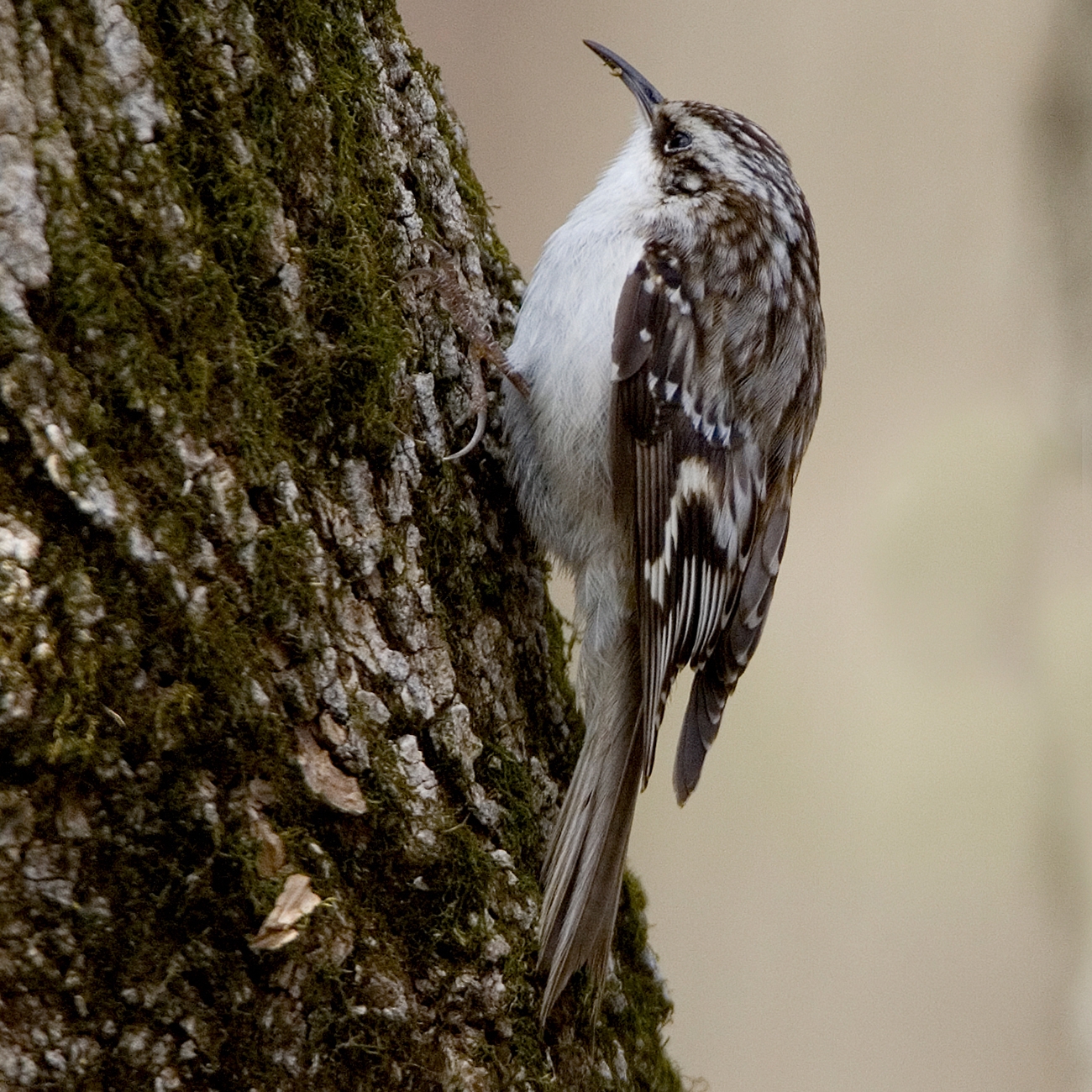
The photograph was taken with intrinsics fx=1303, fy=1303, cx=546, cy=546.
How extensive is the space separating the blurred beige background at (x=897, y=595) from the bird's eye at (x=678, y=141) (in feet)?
3.57

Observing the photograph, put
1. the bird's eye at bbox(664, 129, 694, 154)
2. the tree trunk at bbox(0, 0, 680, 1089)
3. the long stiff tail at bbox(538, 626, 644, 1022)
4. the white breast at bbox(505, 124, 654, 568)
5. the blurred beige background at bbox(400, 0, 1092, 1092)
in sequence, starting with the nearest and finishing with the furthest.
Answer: the tree trunk at bbox(0, 0, 680, 1089) → the long stiff tail at bbox(538, 626, 644, 1022) → the white breast at bbox(505, 124, 654, 568) → the bird's eye at bbox(664, 129, 694, 154) → the blurred beige background at bbox(400, 0, 1092, 1092)

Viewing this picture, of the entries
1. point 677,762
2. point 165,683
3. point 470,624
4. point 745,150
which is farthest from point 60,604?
point 745,150

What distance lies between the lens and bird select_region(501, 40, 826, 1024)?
1.88 metres

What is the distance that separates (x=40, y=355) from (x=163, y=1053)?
613 millimetres

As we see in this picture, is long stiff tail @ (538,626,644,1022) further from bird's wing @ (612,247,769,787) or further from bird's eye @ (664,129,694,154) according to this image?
bird's eye @ (664,129,694,154)

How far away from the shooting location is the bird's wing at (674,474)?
193 centimetres

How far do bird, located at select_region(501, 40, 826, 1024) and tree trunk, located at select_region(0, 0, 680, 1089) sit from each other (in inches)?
11.2

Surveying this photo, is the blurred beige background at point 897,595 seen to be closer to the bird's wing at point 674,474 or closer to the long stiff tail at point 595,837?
the bird's wing at point 674,474

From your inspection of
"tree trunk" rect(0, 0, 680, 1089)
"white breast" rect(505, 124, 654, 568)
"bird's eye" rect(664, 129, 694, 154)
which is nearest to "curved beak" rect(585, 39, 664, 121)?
"bird's eye" rect(664, 129, 694, 154)

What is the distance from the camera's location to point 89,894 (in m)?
1.10

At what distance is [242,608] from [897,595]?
256 centimetres

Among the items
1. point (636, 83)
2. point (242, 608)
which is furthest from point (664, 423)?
point (242, 608)

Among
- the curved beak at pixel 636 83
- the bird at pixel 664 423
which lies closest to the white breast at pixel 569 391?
the bird at pixel 664 423

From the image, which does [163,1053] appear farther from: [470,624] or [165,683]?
[470,624]
